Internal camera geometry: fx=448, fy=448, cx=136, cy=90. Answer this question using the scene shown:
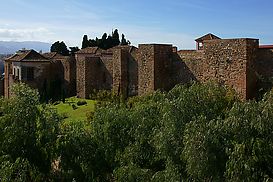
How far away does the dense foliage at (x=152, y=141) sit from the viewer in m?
9.35

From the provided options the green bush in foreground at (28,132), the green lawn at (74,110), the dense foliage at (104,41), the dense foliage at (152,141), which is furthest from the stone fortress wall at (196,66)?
the dense foliage at (104,41)

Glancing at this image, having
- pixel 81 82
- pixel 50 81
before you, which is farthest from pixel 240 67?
pixel 50 81

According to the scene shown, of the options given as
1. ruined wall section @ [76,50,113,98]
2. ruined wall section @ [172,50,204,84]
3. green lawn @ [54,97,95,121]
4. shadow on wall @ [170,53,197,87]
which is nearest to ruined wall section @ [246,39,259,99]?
ruined wall section @ [172,50,204,84]

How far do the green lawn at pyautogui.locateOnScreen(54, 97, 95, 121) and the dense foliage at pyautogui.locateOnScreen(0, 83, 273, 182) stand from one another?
442 inches

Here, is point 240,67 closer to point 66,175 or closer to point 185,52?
point 185,52

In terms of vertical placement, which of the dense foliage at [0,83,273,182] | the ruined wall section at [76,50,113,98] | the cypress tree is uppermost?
the cypress tree

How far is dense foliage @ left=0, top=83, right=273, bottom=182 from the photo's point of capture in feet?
30.7

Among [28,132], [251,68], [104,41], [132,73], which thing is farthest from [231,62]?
[104,41]

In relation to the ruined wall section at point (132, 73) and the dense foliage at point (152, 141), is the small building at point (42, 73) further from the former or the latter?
the dense foliage at point (152, 141)

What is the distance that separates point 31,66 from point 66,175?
23457 mm

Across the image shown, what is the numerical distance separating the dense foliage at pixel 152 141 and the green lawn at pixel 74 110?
36.8 ft

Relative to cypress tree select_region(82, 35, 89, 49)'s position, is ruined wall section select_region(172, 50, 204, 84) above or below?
below

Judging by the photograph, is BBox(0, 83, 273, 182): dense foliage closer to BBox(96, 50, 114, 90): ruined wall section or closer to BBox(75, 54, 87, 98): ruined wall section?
BBox(96, 50, 114, 90): ruined wall section

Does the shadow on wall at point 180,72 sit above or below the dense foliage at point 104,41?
below
